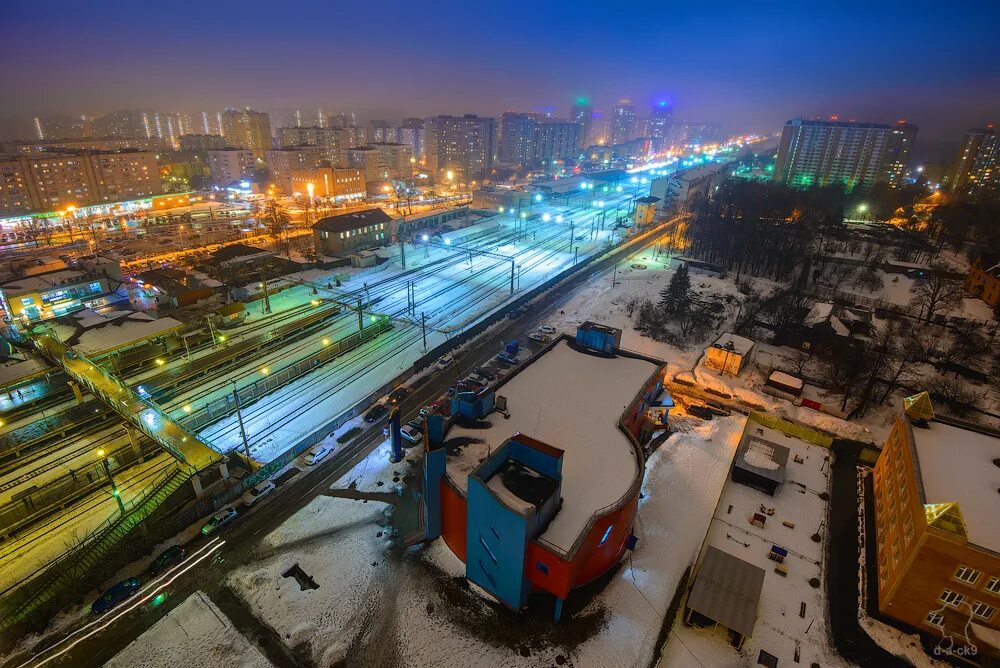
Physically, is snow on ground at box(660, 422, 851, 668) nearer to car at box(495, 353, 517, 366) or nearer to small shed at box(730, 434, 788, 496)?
small shed at box(730, 434, 788, 496)

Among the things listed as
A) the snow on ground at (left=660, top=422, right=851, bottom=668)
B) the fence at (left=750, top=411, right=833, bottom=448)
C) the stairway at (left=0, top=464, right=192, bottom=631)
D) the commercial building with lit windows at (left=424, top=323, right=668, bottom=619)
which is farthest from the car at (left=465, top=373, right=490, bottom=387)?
the fence at (left=750, top=411, right=833, bottom=448)

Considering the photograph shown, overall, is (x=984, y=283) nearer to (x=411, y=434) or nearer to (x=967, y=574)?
(x=967, y=574)

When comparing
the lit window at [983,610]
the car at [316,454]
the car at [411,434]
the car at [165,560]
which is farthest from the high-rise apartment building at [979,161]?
the car at [165,560]

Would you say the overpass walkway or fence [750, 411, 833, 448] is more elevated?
the overpass walkway

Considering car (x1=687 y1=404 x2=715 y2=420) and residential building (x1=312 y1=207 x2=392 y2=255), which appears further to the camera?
residential building (x1=312 y1=207 x2=392 y2=255)

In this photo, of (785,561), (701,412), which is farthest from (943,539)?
(701,412)

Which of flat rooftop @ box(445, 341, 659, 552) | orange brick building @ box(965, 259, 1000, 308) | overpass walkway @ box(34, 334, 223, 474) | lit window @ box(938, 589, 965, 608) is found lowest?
lit window @ box(938, 589, 965, 608)
